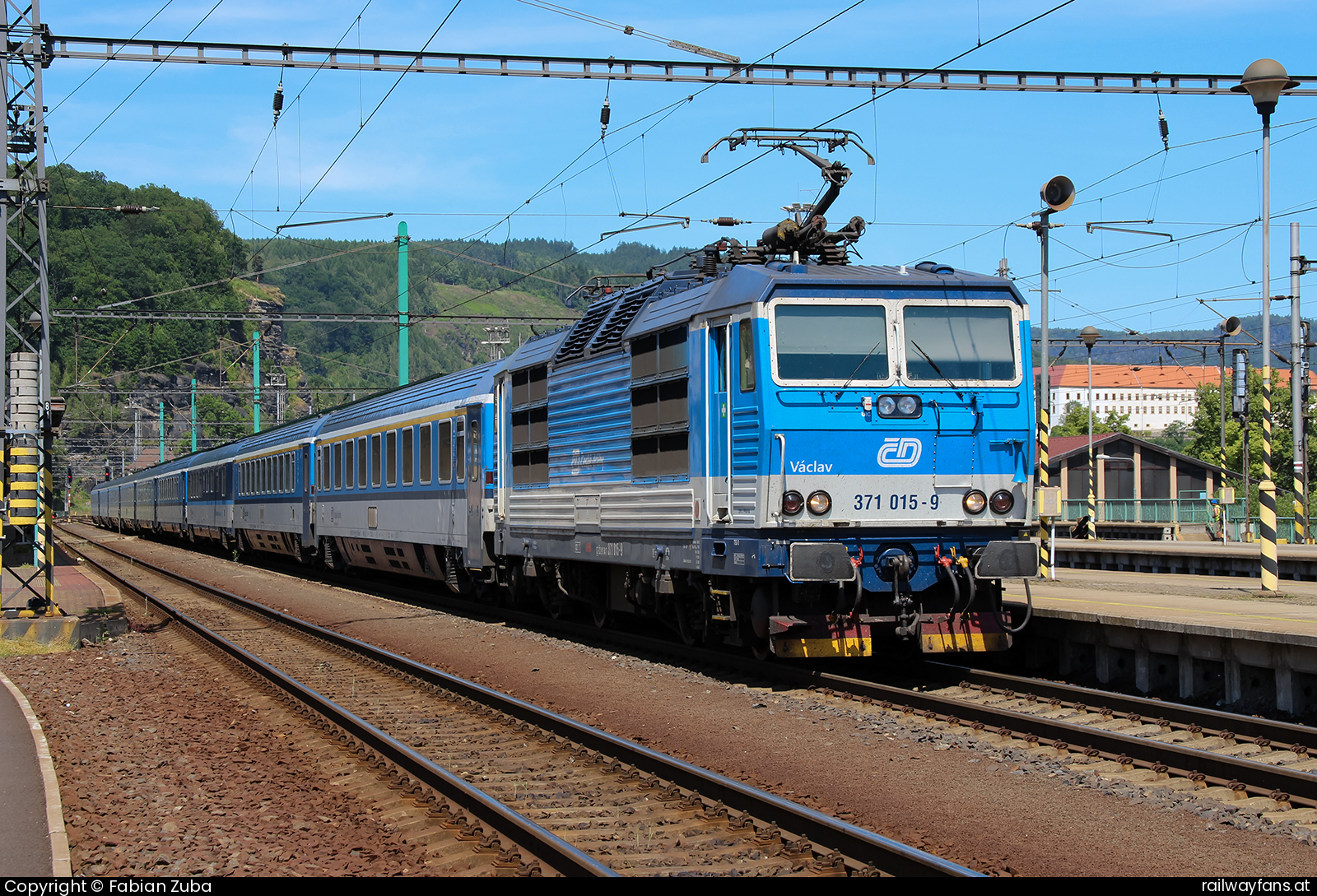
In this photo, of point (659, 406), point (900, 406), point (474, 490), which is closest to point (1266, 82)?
point (900, 406)

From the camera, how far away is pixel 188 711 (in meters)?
11.8

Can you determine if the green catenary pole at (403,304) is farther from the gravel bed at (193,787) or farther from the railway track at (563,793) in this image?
the railway track at (563,793)

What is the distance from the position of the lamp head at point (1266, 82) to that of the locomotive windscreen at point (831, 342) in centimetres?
1010

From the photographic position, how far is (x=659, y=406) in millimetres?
12906

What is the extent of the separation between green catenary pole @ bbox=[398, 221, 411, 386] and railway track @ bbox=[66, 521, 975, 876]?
62.9 feet

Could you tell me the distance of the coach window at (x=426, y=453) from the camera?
69.7 feet

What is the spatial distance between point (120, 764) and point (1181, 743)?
7.81 meters

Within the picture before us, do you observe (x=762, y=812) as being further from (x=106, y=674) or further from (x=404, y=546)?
(x=404, y=546)

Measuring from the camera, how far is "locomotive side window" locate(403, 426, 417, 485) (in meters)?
22.3

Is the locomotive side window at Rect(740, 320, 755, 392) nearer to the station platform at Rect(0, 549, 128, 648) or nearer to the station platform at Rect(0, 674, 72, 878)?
the station platform at Rect(0, 674, 72, 878)

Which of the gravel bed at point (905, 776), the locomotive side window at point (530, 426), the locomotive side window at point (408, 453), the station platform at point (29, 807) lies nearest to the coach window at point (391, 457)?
the locomotive side window at point (408, 453)

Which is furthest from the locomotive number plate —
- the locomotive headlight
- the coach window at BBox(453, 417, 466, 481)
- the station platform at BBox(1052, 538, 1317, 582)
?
the station platform at BBox(1052, 538, 1317, 582)

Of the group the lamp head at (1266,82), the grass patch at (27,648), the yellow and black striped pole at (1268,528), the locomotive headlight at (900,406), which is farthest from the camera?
the lamp head at (1266,82)
